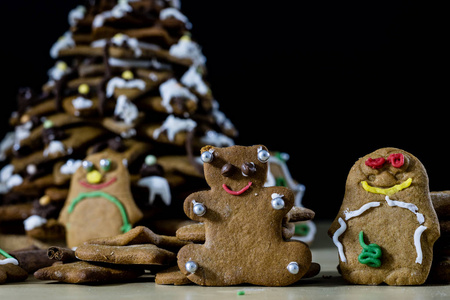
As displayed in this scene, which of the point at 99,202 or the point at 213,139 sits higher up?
the point at 213,139

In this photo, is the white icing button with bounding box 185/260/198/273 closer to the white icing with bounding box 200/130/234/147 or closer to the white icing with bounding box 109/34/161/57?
the white icing with bounding box 200/130/234/147

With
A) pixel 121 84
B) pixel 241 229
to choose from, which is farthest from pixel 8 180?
pixel 241 229

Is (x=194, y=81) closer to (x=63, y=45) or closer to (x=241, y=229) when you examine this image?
(x=63, y=45)

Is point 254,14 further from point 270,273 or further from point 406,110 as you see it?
point 270,273

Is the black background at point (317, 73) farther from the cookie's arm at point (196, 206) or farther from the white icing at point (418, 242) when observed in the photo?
the cookie's arm at point (196, 206)

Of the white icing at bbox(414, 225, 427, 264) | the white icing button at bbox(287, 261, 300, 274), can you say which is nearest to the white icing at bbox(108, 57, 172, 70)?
the white icing button at bbox(287, 261, 300, 274)

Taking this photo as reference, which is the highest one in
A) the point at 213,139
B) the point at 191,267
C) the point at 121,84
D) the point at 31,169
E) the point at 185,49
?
the point at 185,49

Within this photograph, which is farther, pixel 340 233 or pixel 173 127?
pixel 173 127

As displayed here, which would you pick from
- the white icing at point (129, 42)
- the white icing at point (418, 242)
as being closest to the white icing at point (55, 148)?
the white icing at point (129, 42)
